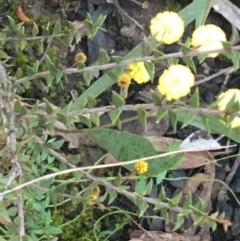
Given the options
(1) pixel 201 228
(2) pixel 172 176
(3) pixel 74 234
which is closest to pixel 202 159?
(2) pixel 172 176

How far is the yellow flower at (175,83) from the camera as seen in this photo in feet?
3.44

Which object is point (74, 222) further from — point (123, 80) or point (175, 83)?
point (175, 83)

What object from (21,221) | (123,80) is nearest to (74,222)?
(21,221)

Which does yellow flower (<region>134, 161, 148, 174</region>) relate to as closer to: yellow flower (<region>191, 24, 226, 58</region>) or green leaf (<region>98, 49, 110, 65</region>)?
green leaf (<region>98, 49, 110, 65</region>)

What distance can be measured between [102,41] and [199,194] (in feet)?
2.28

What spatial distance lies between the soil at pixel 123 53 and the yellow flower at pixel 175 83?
898mm

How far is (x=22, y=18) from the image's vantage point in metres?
1.93

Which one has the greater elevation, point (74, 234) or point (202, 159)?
point (202, 159)

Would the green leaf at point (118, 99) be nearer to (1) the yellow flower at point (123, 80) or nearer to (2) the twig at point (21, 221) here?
(1) the yellow flower at point (123, 80)

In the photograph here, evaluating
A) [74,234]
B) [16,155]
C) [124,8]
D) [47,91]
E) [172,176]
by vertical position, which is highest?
[124,8]

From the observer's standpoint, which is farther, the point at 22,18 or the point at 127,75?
the point at 22,18

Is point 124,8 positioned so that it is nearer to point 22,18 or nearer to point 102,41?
point 102,41

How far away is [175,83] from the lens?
105 cm

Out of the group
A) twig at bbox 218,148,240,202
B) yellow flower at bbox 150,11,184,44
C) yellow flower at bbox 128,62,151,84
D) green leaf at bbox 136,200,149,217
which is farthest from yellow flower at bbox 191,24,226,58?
twig at bbox 218,148,240,202
